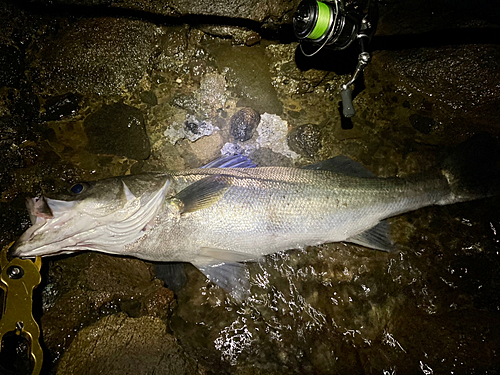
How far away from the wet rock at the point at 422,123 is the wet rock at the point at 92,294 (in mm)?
3516

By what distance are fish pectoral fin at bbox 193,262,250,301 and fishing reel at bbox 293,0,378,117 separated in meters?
2.01

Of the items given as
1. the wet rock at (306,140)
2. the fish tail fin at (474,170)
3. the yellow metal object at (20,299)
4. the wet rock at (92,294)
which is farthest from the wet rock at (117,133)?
the fish tail fin at (474,170)

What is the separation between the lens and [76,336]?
8.77ft

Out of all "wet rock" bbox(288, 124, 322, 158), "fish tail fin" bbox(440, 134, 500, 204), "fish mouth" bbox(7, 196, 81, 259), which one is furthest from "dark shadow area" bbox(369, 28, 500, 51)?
"fish mouth" bbox(7, 196, 81, 259)

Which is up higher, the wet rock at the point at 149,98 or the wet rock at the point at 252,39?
the wet rock at the point at 252,39

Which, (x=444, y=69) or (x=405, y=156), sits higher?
(x=444, y=69)

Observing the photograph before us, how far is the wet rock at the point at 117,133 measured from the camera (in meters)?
3.25

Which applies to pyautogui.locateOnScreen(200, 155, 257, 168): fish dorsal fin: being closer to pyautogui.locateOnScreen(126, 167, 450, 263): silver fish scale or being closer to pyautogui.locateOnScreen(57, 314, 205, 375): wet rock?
pyautogui.locateOnScreen(126, 167, 450, 263): silver fish scale

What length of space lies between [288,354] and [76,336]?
2.15 metres

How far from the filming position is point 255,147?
3.38 meters

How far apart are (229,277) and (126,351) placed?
118 cm

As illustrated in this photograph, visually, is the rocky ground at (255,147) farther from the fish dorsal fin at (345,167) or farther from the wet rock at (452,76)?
the fish dorsal fin at (345,167)

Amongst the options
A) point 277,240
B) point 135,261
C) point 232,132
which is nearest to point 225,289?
point 277,240

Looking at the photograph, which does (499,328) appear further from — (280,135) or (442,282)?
(280,135)
